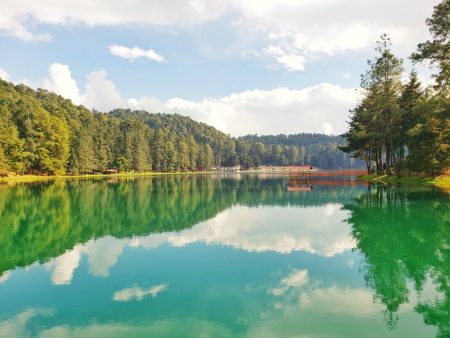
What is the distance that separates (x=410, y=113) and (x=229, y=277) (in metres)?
53.9

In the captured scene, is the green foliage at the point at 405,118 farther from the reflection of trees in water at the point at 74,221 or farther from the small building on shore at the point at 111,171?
the small building on shore at the point at 111,171

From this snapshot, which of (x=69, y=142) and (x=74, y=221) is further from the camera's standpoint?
(x=69, y=142)

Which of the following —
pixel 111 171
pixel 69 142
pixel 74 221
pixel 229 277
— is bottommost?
pixel 229 277

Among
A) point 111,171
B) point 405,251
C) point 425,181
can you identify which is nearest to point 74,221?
point 405,251

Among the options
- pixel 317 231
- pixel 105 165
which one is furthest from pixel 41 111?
pixel 317 231

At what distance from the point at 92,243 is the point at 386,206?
21649 millimetres

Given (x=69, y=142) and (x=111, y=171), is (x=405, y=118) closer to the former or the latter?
(x=69, y=142)

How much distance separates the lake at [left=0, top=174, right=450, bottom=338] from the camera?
9250 mm

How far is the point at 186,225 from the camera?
2489 cm

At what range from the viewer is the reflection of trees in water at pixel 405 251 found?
33.9ft

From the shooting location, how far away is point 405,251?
52.9 ft

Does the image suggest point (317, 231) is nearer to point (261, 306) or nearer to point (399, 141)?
point (261, 306)

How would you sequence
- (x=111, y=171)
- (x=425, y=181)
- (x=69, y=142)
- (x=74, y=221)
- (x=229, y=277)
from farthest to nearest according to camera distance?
1. (x=111, y=171)
2. (x=69, y=142)
3. (x=425, y=181)
4. (x=74, y=221)
5. (x=229, y=277)

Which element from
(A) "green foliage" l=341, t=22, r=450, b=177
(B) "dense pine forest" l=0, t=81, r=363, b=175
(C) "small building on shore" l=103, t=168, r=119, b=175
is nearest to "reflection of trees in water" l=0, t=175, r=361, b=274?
(A) "green foliage" l=341, t=22, r=450, b=177
